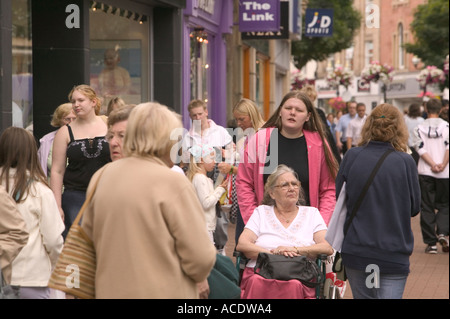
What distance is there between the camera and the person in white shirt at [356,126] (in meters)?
21.1

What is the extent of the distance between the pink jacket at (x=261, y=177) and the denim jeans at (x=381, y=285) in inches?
29.7

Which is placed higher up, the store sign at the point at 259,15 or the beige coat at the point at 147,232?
the store sign at the point at 259,15

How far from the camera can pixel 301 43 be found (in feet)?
140

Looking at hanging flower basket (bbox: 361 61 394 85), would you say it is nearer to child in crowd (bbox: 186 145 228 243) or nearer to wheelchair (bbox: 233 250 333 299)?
child in crowd (bbox: 186 145 228 243)

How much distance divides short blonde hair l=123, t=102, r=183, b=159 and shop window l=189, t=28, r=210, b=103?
11.7 metres

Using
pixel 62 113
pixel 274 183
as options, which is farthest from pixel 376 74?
pixel 274 183

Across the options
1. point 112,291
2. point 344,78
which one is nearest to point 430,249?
point 112,291

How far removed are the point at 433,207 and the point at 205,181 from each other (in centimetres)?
438

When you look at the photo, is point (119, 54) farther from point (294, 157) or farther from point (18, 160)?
point (18, 160)

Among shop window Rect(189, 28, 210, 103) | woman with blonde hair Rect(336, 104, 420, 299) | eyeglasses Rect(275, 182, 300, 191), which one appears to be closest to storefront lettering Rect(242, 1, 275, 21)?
shop window Rect(189, 28, 210, 103)

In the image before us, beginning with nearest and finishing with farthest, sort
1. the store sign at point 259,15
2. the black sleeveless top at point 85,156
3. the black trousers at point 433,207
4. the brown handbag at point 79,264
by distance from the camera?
1. the brown handbag at point 79,264
2. the black sleeveless top at point 85,156
3. the black trousers at point 433,207
4. the store sign at point 259,15

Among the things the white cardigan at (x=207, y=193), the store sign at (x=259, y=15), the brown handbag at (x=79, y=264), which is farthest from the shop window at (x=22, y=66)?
the store sign at (x=259, y=15)

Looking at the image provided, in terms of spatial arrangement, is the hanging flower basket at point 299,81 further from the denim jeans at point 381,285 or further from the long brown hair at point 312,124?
the denim jeans at point 381,285

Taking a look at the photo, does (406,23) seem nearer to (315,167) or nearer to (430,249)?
(430,249)
